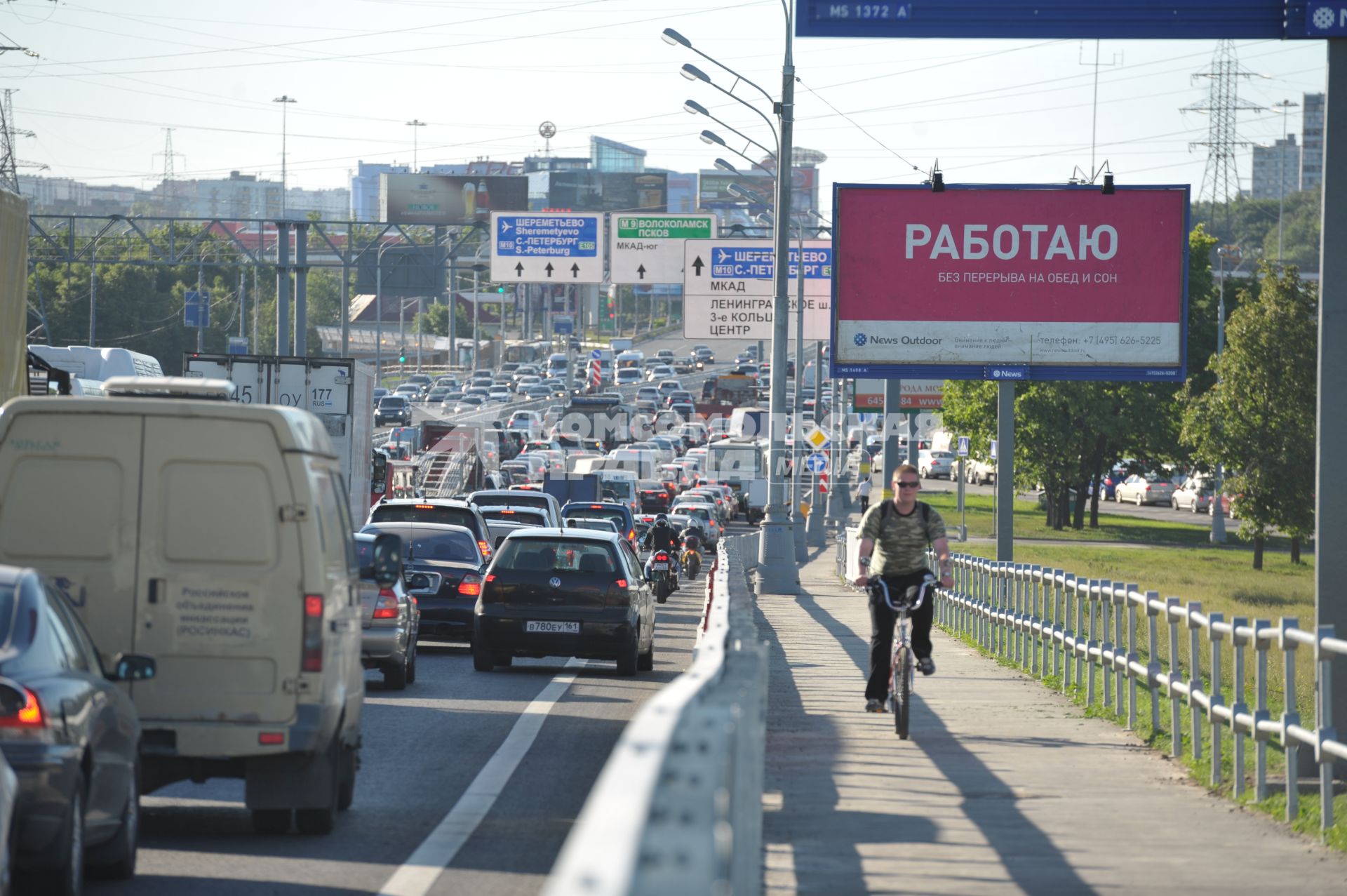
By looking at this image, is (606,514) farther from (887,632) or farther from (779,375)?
(887,632)

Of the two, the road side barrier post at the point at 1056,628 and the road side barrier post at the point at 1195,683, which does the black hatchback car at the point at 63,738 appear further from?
the road side barrier post at the point at 1056,628

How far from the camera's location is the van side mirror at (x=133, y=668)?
8.66m

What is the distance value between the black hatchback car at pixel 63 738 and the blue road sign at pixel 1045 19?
700 cm

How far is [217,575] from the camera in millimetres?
9477

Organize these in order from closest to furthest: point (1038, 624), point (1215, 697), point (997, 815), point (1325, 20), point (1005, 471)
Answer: point (997, 815) → point (1215, 697) → point (1325, 20) → point (1038, 624) → point (1005, 471)

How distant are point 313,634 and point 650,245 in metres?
51.5

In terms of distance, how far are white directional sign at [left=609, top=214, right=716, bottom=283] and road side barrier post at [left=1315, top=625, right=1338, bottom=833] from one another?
49.3 m

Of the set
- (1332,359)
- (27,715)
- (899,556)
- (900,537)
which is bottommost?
(27,715)

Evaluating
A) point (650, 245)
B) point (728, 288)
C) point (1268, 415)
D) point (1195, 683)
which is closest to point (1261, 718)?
point (1195, 683)

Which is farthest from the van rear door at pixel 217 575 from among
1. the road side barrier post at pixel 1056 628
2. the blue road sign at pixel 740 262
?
the blue road sign at pixel 740 262

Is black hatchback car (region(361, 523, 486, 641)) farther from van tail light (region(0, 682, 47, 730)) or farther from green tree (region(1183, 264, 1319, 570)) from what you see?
green tree (region(1183, 264, 1319, 570))

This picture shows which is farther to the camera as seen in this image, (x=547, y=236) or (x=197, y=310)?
(x=197, y=310)

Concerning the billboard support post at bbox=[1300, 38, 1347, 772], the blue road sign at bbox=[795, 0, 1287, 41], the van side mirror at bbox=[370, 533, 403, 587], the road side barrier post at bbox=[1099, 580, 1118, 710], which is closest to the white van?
the van side mirror at bbox=[370, 533, 403, 587]

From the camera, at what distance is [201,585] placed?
31.1 ft
